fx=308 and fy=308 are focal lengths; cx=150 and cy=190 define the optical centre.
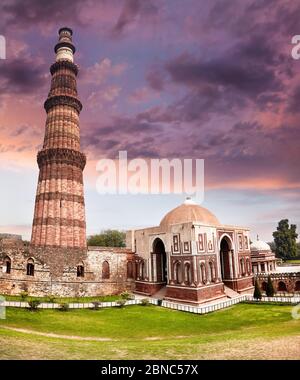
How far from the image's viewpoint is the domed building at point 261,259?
47844 mm

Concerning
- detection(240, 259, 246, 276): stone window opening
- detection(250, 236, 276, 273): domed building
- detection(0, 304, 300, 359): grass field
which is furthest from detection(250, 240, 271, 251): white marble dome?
detection(0, 304, 300, 359): grass field

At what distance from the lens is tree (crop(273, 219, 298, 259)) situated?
7131cm

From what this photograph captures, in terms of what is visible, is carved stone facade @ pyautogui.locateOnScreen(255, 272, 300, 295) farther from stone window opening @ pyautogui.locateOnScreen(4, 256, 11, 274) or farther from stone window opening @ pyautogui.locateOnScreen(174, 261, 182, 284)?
stone window opening @ pyautogui.locateOnScreen(4, 256, 11, 274)

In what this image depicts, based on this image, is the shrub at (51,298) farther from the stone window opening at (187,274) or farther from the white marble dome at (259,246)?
the white marble dome at (259,246)

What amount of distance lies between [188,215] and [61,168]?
17.2 meters

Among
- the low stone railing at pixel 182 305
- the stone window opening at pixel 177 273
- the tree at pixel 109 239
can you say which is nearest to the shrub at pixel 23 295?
the low stone railing at pixel 182 305

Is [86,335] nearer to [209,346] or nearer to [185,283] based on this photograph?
[209,346]

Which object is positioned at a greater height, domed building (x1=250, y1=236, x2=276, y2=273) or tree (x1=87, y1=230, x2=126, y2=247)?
tree (x1=87, y1=230, x2=126, y2=247)

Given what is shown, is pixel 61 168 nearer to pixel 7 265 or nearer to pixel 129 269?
pixel 7 265

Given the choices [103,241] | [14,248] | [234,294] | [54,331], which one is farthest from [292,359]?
[103,241]

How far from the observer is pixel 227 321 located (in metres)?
25.6

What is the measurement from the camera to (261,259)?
47.8m

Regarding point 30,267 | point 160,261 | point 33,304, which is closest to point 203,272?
point 160,261

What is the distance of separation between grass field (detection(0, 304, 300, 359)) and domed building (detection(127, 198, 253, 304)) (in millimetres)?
3772
